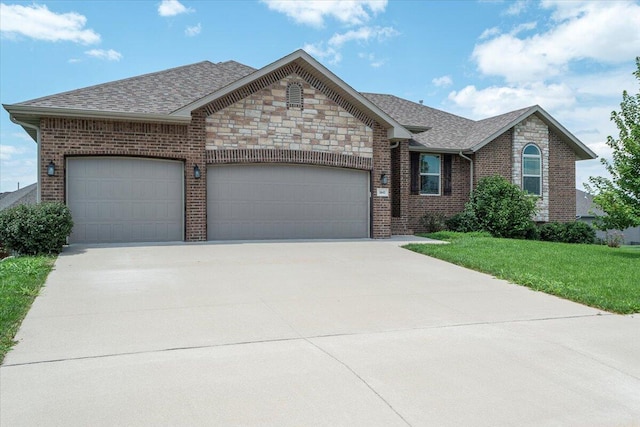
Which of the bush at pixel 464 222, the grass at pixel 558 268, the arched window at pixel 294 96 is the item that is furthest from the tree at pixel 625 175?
the arched window at pixel 294 96

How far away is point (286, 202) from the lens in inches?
620

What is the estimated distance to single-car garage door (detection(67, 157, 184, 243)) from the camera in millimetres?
13742

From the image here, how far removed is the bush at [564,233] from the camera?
20297 millimetres

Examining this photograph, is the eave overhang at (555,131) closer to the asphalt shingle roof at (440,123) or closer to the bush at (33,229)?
the asphalt shingle roof at (440,123)

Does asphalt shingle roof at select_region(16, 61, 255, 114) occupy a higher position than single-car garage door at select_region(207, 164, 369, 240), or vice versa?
asphalt shingle roof at select_region(16, 61, 255, 114)

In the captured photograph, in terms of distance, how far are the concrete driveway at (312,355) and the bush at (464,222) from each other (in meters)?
10.6

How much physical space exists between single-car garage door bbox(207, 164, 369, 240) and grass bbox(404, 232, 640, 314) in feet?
10.3

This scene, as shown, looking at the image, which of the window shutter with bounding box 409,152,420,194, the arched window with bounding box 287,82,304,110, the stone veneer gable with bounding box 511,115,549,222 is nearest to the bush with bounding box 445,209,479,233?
the window shutter with bounding box 409,152,420,194

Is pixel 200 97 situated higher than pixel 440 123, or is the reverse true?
pixel 440 123

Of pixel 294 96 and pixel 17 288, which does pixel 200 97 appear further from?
pixel 17 288

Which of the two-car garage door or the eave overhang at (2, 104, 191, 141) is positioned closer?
the eave overhang at (2, 104, 191, 141)

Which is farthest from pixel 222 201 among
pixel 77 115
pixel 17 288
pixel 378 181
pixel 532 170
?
pixel 532 170

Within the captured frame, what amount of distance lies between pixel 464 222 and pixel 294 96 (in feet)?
27.6

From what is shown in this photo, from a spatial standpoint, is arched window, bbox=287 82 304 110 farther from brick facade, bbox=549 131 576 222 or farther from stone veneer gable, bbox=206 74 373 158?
brick facade, bbox=549 131 576 222
